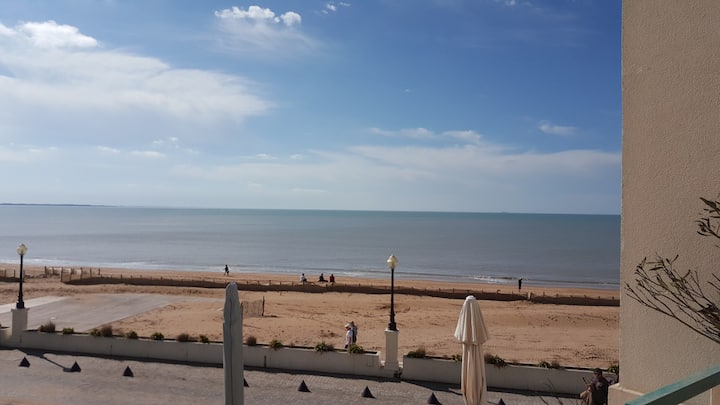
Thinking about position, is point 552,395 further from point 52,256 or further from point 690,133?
point 52,256

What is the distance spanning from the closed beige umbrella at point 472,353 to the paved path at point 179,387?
2.37m

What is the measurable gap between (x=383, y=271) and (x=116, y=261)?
121 ft

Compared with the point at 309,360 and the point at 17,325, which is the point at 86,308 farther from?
the point at 309,360

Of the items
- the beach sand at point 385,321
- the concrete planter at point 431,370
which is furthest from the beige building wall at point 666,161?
the beach sand at point 385,321

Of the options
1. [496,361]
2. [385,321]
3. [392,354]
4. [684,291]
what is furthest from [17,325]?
[684,291]

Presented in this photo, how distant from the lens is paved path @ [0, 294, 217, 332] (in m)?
21.9

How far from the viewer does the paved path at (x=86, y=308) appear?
2186cm

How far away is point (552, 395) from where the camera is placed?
1273 cm

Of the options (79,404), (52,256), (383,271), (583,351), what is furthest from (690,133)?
(52,256)

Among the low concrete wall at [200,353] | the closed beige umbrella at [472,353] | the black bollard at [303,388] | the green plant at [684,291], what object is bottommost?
the black bollard at [303,388]

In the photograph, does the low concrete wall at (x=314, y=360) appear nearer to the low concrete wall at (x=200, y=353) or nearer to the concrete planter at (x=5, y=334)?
the low concrete wall at (x=200, y=353)

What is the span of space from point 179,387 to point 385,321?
1328cm

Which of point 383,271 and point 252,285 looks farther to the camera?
point 383,271

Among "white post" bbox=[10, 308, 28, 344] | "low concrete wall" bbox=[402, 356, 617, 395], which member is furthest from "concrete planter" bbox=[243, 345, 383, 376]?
"white post" bbox=[10, 308, 28, 344]
